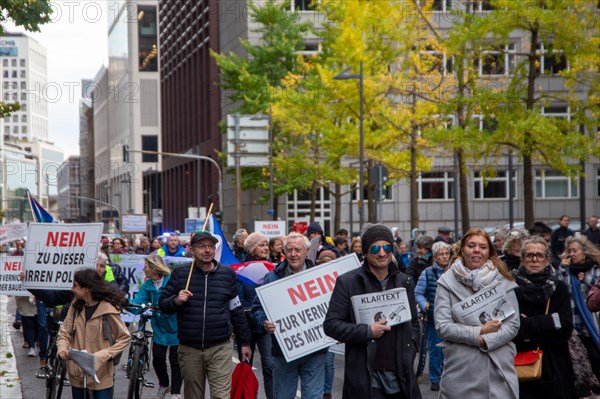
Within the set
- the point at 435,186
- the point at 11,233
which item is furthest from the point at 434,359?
the point at 435,186

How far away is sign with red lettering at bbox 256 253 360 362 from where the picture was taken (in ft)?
31.0

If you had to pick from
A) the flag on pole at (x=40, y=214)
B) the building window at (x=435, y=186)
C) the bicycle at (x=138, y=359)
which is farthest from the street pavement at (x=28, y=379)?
the building window at (x=435, y=186)

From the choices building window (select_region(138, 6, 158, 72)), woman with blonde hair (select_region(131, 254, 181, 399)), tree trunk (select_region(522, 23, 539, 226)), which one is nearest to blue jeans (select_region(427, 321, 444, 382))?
woman with blonde hair (select_region(131, 254, 181, 399))

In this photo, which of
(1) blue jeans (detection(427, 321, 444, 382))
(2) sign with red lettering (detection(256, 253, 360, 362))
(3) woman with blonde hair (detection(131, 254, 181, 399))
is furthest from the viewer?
(1) blue jeans (detection(427, 321, 444, 382))

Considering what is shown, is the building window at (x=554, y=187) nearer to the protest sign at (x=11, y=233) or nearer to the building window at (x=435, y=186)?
the building window at (x=435, y=186)

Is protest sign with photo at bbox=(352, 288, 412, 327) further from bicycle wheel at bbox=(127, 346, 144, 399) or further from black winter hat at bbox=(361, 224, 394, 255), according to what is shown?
bicycle wheel at bbox=(127, 346, 144, 399)

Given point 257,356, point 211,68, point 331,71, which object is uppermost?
point 211,68

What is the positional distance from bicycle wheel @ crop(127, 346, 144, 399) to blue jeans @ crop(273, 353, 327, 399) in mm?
2727

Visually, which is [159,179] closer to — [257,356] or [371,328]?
[257,356]

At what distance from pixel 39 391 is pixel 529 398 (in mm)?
7663

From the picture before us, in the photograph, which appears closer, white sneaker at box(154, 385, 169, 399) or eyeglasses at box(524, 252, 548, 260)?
eyeglasses at box(524, 252, 548, 260)

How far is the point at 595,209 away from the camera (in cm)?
5403

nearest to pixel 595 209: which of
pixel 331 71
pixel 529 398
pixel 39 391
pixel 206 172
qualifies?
pixel 331 71

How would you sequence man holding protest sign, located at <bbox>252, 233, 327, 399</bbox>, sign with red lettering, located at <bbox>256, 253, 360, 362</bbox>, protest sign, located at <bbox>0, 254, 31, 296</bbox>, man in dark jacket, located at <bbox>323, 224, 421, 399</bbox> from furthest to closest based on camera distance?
protest sign, located at <bbox>0, 254, 31, 296</bbox> → man holding protest sign, located at <bbox>252, 233, 327, 399</bbox> → sign with red lettering, located at <bbox>256, 253, 360, 362</bbox> → man in dark jacket, located at <bbox>323, 224, 421, 399</bbox>
